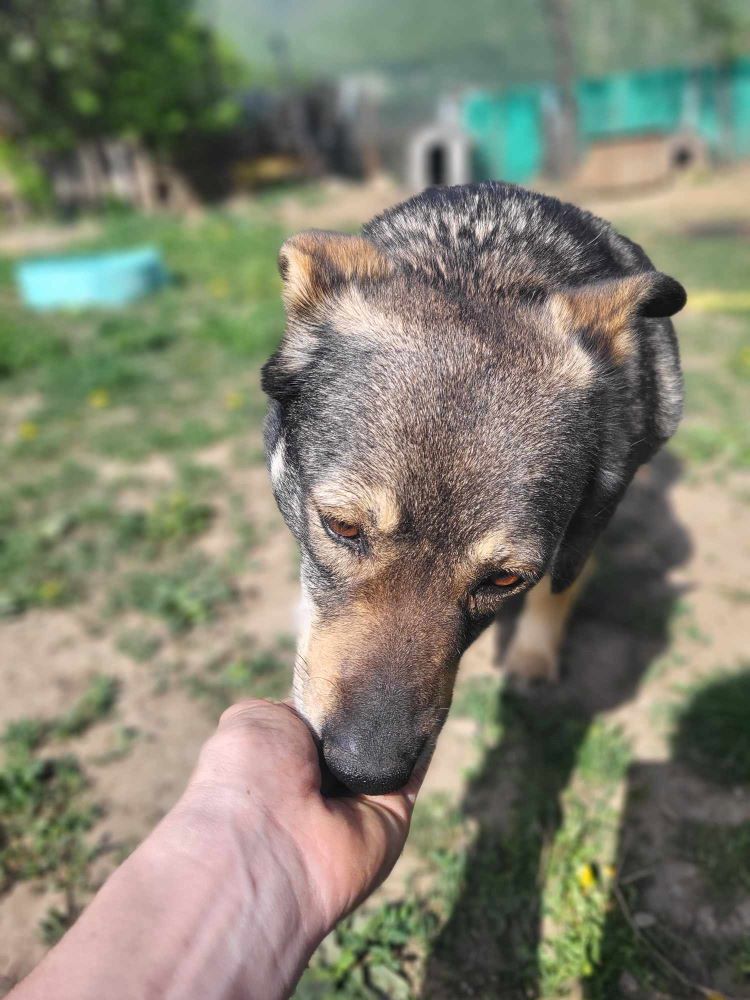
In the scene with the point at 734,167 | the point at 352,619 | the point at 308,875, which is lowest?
the point at 734,167

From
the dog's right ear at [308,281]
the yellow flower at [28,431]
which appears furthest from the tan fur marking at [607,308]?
the yellow flower at [28,431]

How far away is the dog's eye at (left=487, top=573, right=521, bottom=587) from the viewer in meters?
2.35

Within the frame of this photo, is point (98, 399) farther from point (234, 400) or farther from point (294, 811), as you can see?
point (294, 811)

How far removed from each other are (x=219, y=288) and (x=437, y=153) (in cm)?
1119

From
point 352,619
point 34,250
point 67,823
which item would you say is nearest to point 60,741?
point 67,823

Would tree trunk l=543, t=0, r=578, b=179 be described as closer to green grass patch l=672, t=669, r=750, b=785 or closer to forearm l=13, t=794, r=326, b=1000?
green grass patch l=672, t=669, r=750, b=785

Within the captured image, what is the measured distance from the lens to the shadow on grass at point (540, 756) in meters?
2.67

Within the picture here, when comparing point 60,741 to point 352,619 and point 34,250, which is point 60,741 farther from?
point 34,250

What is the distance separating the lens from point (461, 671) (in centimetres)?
396

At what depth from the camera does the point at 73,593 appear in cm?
455

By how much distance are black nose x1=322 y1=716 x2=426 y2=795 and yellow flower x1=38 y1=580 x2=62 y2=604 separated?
2.97 metres

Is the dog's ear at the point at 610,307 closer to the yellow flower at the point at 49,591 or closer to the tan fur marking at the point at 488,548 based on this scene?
the tan fur marking at the point at 488,548

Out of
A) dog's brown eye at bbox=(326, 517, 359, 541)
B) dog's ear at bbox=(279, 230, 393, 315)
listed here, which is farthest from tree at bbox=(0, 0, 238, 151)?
dog's brown eye at bbox=(326, 517, 359, 541)

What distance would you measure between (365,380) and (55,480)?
411 cm
